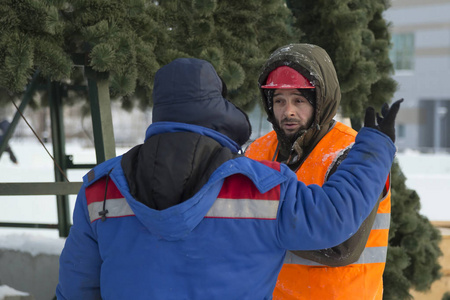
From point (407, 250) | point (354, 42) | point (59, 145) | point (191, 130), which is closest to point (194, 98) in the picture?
point (191, 130)

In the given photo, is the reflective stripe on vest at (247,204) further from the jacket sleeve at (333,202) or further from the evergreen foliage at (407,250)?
the evergreen foliage at (407,250)

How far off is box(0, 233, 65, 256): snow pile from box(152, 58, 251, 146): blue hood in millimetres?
4007

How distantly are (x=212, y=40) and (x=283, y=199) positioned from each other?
7.57 ft

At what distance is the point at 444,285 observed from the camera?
17.6 ft

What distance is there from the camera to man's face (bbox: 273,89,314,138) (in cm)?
219

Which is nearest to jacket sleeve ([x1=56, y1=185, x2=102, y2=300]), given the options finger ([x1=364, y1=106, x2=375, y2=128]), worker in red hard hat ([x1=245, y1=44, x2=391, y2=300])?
worker in red hard hat ([x1=245, y1=44, x2=391, y2=300])

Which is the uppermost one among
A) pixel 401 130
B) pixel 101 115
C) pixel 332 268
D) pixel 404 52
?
pixel 404 52

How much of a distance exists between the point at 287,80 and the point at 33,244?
4.00 meters

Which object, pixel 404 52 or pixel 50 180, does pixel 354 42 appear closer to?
pixel 50 180

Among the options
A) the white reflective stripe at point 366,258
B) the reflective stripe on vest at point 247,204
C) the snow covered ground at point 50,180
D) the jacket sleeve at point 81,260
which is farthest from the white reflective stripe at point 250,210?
the snow covered ground at point 50,180

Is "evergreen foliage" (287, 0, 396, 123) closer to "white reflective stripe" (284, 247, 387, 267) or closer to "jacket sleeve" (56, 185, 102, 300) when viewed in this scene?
A: "white reflective stripe" (284, 247, 387, 267)

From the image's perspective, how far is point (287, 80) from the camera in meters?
2.19

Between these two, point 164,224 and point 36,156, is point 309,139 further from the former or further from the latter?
point 36,156

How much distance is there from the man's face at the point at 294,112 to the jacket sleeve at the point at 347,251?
1.50 ft
